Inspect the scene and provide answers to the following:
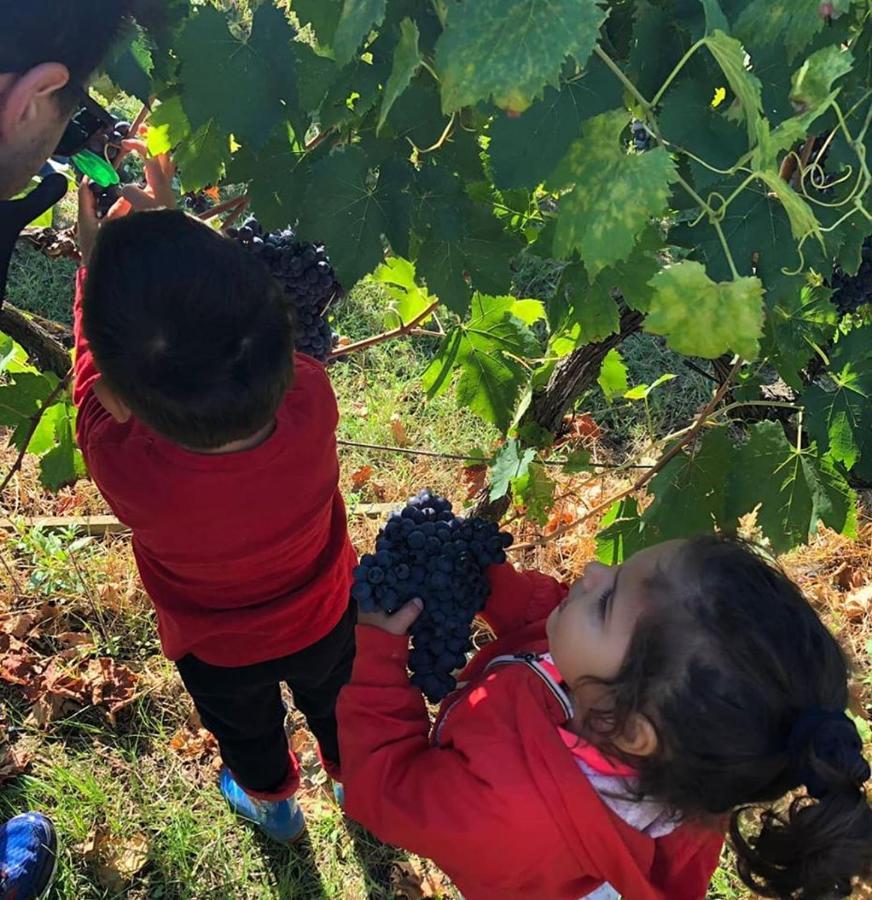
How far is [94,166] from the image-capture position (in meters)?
1.63

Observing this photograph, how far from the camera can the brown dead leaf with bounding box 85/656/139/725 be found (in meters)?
2.64

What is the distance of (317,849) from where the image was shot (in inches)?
98.9

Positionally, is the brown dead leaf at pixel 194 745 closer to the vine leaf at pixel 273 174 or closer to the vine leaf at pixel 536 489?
the vine leaf at pixel 536 489

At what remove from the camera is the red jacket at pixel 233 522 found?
152 cm

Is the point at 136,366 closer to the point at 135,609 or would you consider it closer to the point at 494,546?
the point at 494,546

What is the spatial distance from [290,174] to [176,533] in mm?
638

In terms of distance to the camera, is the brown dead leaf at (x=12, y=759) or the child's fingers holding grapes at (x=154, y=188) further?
the brown dead leaf at (x=12, y=759)

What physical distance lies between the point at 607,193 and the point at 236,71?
588mm

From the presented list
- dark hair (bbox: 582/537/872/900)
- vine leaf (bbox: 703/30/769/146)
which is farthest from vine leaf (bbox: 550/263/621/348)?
vine leaf (bbox: 703/30/769/146)

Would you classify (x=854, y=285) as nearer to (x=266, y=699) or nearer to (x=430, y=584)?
(x=430, y=584)

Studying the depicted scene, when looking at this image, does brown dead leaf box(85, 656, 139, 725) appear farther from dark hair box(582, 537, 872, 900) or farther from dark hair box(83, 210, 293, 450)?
dark hair box(582, 537, 872, 900)

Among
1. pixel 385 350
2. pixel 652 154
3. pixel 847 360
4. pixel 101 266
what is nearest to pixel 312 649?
pixel 101 266

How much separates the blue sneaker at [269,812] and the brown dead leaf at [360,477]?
1.17 metres

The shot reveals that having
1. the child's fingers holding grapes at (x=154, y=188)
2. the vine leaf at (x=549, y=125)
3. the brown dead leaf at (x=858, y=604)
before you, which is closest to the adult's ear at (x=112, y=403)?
the child's fingers holding grapes at (x=154, y=188)
